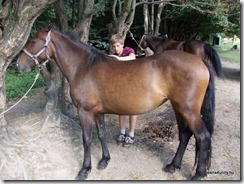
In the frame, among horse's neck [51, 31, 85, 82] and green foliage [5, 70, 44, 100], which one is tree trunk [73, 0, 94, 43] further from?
green foliage [5, 70, 44, 100]

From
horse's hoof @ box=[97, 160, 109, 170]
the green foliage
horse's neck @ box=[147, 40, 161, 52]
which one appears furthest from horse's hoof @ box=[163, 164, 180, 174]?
the green foliage

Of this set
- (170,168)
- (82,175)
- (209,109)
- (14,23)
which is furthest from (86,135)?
(14,23)

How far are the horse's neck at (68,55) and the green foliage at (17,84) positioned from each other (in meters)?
4.36

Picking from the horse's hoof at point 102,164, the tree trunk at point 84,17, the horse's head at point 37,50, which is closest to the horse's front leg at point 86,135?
the horse's hoof at point 102,164

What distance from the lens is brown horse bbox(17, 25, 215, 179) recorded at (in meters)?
2.98

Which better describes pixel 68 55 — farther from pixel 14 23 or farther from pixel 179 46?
pixel 179 46

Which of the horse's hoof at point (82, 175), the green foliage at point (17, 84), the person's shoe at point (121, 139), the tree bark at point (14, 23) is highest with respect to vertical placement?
the tree bark at point (14, 23)

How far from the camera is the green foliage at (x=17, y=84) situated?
294 inches

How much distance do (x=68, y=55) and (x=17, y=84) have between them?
17.6ft

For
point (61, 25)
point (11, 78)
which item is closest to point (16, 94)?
point (11, 78)

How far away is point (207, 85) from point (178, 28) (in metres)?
12.2

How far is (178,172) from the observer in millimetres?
3381

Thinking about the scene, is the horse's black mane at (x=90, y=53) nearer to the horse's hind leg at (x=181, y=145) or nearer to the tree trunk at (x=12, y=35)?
the tree trunk at (x=12, y=35)

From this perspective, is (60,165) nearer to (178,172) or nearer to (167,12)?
(178,172)
